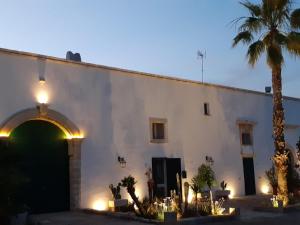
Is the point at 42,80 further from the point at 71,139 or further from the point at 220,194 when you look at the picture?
the point at 220,194

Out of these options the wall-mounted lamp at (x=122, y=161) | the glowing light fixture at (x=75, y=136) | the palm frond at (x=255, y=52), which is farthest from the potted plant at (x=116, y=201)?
the palm frond at (x=255, y=52)

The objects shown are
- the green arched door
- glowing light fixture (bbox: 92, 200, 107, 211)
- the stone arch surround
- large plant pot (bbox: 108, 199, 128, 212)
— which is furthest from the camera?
glowing light fixture (bbox: 92, 200, 107, 211)

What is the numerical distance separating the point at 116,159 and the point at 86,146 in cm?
144

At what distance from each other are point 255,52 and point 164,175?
6449 mm

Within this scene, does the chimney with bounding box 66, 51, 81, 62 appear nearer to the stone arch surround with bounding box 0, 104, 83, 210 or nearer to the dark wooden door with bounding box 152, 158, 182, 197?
the stone arch surround with bounding box 0, 104, 83, 210

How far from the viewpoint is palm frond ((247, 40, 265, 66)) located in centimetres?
1548

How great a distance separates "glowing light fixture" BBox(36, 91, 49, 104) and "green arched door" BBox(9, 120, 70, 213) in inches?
30.1

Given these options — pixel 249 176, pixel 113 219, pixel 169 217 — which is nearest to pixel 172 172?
pixel 249 176

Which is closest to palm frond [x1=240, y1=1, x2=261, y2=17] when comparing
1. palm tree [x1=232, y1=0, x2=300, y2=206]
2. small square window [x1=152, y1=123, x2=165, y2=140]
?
palm tree [x1=232, y1=0, x2=300, y2=206]

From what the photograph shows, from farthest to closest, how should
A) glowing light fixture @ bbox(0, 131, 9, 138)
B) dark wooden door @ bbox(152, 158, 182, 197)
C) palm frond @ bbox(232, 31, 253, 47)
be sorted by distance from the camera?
dark wooden door @ bbox(152, 158, 182, 197)
palm frond @ bbox(232, 31, 253, 47)
glowing light fixture @ bbox(0, 131, 9, 138)

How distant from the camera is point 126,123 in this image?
16719mm

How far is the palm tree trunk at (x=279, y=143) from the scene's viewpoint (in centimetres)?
1509

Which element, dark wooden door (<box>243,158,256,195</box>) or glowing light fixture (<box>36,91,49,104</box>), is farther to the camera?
dark wooden door (<box>243,158,256,195</box>)

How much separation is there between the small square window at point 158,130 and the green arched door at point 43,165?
13.1 feet
